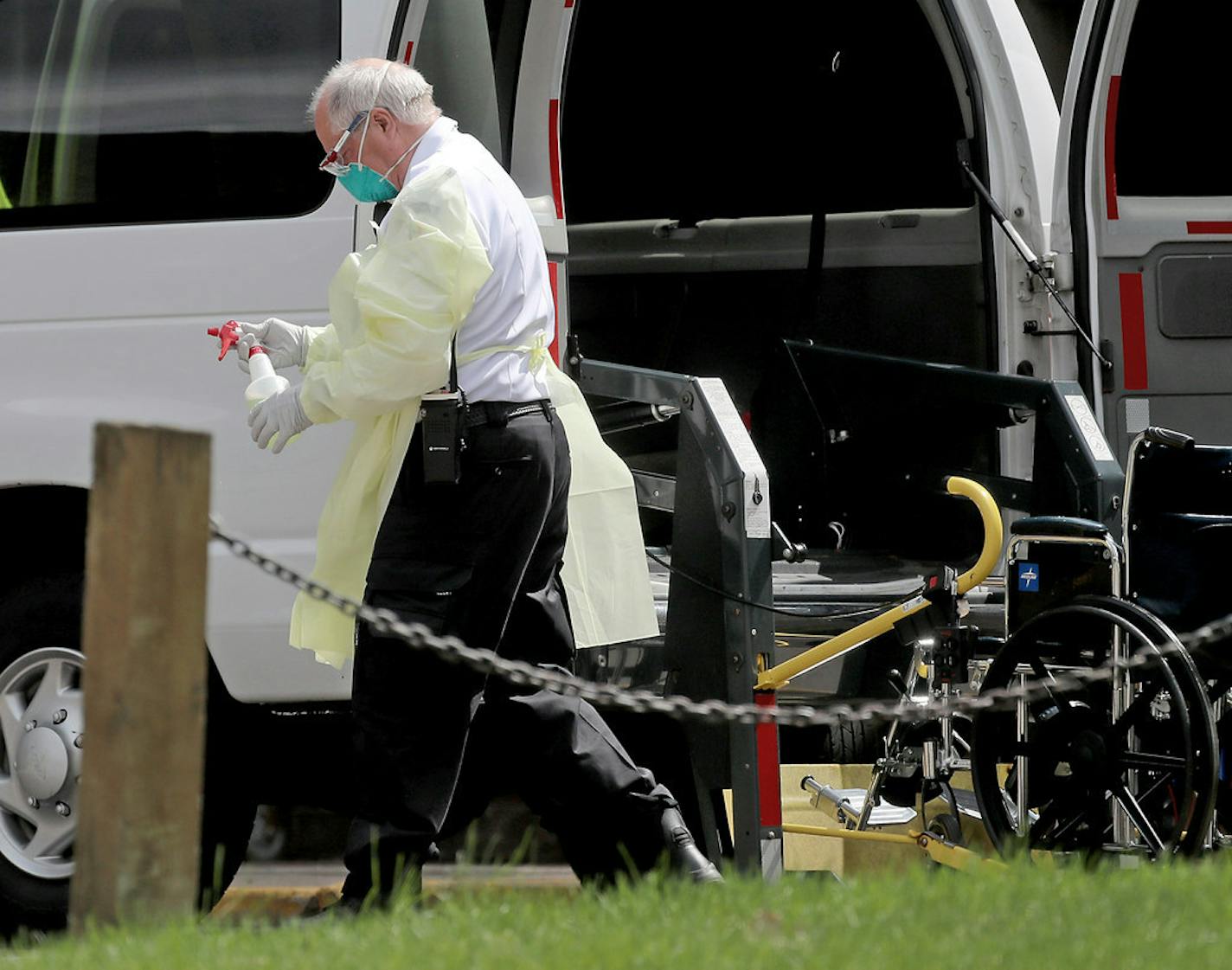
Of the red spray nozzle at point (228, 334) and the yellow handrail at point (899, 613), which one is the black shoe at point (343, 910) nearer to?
the yellow handrail at point (899, 613)

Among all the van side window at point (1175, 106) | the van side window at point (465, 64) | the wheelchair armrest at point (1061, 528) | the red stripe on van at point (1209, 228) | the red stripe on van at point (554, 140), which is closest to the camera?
the wheelchair armrest at point (1061, 528)

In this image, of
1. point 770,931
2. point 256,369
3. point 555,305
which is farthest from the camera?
point 555,305

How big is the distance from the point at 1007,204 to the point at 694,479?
58.9 inches

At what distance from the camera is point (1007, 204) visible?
16.8 ft

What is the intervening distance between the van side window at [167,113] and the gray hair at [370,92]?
417mm

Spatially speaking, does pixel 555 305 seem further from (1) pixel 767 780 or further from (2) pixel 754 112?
(2) pixel 754 112

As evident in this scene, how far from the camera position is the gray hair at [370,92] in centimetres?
374

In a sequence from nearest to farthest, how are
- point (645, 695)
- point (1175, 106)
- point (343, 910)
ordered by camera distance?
1. point (645, 695)
2. point (343, 910)
3. point (1175, 106)

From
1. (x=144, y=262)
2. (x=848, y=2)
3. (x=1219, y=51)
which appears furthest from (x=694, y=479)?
(x=848, y=2)

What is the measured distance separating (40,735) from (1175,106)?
12.0ft

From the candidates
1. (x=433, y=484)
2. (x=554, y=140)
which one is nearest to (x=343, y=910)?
(x=433, y=484)

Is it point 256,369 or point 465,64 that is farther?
point 465,64

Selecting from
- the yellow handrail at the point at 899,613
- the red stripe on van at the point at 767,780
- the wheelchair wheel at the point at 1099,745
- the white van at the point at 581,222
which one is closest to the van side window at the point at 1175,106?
the white van at the point at 581,222

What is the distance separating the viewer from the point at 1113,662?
371cm
